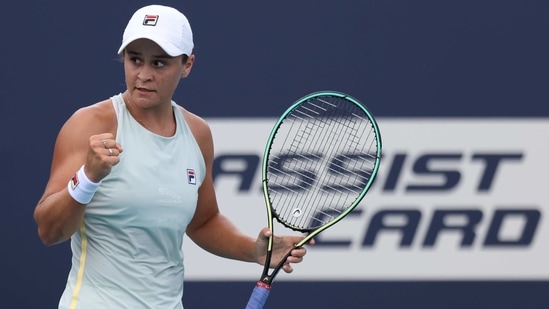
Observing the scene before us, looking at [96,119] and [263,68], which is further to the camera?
[263,68]

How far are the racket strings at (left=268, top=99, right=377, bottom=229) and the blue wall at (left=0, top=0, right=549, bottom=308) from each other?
133 millimetres

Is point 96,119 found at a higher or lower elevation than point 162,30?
lower

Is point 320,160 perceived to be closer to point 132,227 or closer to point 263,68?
point 263,68

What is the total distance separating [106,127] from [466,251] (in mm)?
Answer: 2019

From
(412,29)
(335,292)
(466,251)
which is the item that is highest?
(412,29)

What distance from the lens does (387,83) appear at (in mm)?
4578

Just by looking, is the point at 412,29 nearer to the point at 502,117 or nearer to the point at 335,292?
the point at 502,117

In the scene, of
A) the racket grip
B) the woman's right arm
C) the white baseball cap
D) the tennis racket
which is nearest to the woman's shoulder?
the woman's right arm

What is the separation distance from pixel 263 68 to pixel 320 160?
1.40 feet

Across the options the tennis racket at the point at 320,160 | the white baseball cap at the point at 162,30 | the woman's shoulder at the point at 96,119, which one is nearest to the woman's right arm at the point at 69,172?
the woman's shoulder at the point at 96,119

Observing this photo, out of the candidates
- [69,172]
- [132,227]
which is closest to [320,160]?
[132,227]

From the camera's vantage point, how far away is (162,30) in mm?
3029

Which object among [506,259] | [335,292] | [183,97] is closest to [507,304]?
[506,259]

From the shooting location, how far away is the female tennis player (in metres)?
2.99
